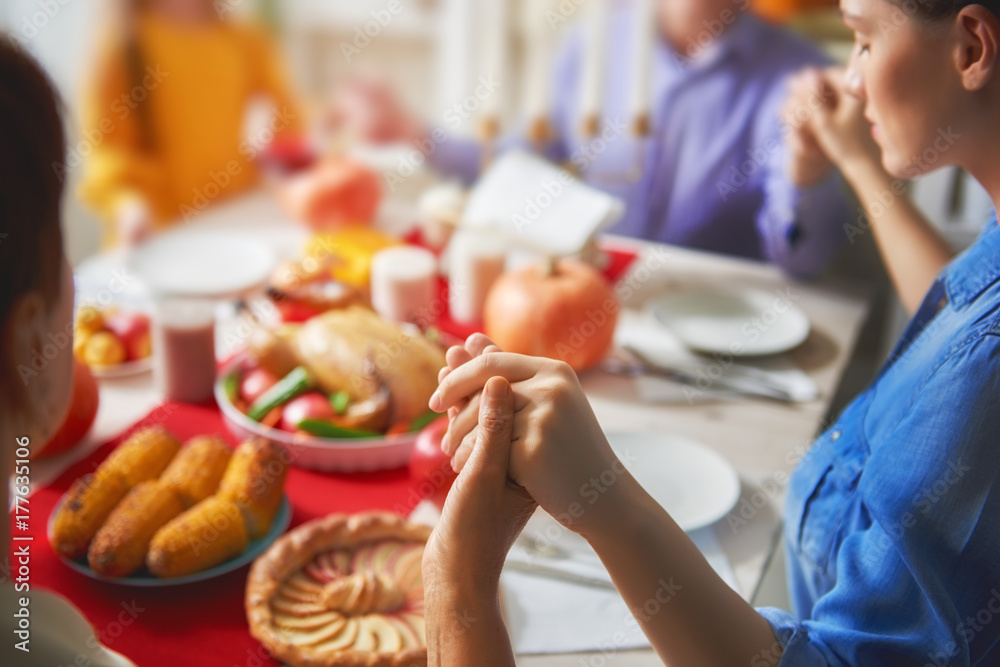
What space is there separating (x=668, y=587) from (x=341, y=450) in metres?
0.52

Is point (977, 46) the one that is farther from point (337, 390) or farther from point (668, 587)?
point (337, 390)

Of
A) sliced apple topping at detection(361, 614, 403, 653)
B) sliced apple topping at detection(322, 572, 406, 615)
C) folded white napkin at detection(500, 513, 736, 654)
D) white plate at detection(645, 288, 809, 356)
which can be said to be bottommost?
folded white napkin at detection(500, 513, 736, 654)

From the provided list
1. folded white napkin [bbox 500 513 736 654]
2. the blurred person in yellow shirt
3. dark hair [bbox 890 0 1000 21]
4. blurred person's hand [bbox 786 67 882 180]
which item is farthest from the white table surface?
the blurred person in yellow shirt

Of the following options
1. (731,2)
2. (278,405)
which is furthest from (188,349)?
(731,2)

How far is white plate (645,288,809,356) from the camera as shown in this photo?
138 cm

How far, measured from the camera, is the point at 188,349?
1189 mm

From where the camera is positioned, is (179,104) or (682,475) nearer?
(682,475)

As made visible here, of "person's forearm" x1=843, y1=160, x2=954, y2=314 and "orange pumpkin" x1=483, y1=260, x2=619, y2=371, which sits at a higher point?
"person's forearm" x1=843, y1=160, x2=954, y2=314

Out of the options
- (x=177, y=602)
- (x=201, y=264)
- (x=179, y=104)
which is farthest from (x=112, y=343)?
(x=179, y=104)

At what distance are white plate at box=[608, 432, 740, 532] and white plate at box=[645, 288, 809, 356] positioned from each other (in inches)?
12.9

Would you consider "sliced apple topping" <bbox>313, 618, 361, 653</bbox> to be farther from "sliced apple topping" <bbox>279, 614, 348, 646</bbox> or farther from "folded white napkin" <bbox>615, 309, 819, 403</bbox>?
"folded white napkin" <bbox>615, 309, 819, 403</bbox>

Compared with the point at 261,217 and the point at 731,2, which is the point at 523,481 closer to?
the point at 261,217

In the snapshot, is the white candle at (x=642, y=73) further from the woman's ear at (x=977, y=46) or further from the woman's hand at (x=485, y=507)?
the woman's hand at (x=485, y=507)

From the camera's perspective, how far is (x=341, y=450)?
105 cm
